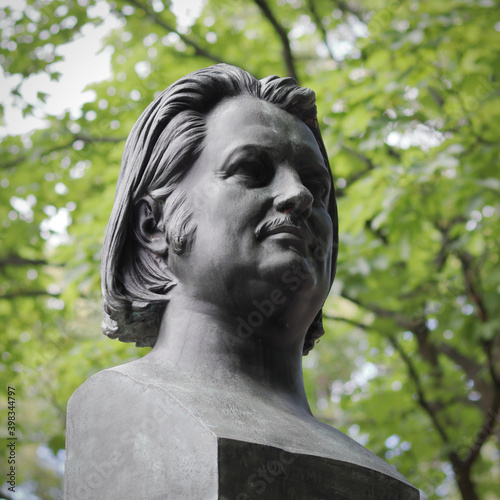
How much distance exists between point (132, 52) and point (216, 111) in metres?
4.74

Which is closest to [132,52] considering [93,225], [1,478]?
[93,225]

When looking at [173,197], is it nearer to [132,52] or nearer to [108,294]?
[108,294]

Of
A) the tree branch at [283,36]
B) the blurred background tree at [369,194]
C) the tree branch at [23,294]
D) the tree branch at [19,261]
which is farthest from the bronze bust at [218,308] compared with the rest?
the tree branch at [23,294]

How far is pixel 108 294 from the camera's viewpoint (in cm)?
300

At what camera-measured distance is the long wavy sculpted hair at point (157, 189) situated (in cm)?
297

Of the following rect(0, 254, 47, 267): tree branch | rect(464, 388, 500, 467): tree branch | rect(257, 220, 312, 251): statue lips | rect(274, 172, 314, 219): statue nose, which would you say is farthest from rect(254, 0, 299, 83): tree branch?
rect(257, 220, 312, 251): statue lips

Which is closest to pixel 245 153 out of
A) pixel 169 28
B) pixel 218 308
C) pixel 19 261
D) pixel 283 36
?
pixel 218 308

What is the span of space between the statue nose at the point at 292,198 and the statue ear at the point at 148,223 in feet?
1.61

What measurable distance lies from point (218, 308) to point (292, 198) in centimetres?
47

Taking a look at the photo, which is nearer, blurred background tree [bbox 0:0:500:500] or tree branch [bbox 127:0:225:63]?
blurred background tree [bbox 0:0:500:500]

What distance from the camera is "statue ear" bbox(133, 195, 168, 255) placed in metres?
3.02

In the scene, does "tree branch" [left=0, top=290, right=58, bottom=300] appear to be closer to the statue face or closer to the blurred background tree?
the blurred background tree

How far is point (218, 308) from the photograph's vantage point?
2.81 metres

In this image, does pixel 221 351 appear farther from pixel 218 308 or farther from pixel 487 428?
pixel 487 428
